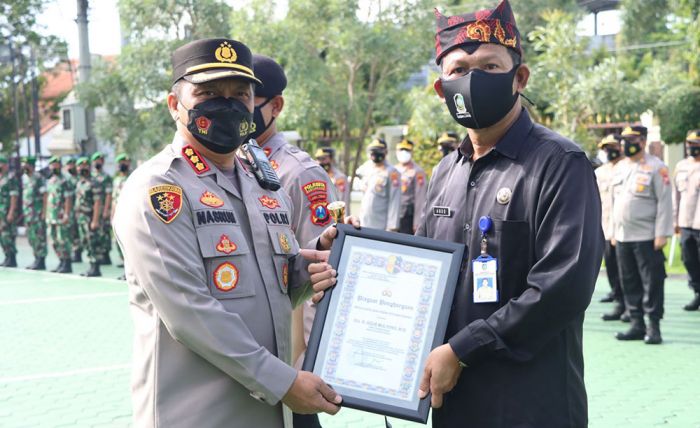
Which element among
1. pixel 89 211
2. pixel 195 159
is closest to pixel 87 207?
pixel 89 211

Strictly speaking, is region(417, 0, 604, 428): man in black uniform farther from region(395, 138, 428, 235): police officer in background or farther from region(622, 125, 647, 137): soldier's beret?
region(395, 138, 428, 235): police officer in background

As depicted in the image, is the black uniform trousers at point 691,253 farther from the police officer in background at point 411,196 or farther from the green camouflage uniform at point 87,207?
the green camouflage uniform at point 87,207

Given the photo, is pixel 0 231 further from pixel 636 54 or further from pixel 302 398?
pixel 636 54

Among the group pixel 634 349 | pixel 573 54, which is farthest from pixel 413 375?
pixel 573 54

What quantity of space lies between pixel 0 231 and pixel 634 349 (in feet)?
41.7

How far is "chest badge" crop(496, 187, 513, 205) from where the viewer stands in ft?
8.91

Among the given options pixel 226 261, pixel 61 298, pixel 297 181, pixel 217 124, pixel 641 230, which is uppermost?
pixel 217 124

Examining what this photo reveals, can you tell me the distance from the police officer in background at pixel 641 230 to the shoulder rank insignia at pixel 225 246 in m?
6.58

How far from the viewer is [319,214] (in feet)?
12.6

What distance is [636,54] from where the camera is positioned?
119ft

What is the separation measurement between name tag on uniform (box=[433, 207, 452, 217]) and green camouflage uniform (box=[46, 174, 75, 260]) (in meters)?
13.3

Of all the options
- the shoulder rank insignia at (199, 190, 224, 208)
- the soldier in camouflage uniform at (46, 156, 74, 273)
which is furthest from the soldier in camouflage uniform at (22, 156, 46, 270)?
the shoulder rank insignia at (199, 190, 224, 208)

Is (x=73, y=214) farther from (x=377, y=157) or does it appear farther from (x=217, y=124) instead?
(x=217, y=124)

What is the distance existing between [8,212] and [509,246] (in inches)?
613
